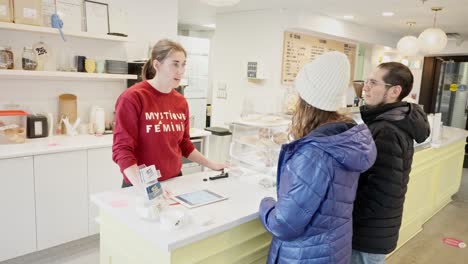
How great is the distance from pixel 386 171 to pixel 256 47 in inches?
149

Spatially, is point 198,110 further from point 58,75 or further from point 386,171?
point 386,171

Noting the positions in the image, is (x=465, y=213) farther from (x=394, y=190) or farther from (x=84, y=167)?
(x=84, y=167)

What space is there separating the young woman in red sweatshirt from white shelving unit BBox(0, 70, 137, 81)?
1.45 metres

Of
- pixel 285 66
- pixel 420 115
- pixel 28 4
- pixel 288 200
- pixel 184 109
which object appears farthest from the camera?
pixel 285 66

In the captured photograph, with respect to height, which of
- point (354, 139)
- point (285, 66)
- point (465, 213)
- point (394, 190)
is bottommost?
point (465, 213)

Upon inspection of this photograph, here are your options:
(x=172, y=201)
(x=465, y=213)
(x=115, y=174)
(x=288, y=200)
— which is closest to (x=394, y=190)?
(x=288, y=200)

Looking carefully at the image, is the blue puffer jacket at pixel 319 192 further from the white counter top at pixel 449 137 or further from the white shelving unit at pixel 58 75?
the white counter top at pixel 449 137

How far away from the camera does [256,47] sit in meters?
5.13

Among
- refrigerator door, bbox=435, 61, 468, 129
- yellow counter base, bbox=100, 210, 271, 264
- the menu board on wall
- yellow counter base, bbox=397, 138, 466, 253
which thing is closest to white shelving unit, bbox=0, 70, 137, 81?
yellow counter base, bbox=100, 210, 271, 264

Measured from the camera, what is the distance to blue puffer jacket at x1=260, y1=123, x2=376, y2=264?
116cm

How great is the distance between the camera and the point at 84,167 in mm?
2887

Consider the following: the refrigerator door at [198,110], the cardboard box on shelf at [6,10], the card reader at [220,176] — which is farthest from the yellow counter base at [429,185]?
the refrigerator door at [198,110]

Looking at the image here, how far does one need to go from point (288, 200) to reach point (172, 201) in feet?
2.08

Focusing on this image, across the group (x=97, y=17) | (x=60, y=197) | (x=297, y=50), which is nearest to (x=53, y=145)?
(x=60, y=197)
